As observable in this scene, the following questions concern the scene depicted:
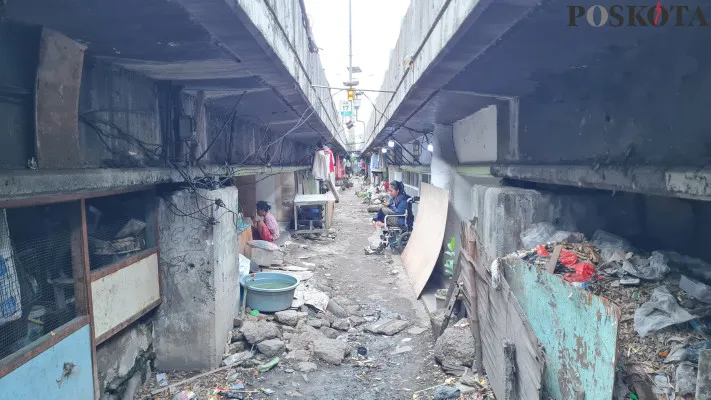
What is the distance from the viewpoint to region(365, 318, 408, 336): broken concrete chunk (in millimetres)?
6656

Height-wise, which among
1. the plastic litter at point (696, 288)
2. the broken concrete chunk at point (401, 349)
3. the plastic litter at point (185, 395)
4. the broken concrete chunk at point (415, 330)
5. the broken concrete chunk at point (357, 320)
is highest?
the plastic litter at point (696, 288)

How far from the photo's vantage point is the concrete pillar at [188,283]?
5.02 meters

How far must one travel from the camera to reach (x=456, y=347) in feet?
17.1

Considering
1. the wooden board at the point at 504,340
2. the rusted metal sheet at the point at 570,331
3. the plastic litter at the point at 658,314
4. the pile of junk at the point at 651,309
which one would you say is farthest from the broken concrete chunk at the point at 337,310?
the plastic litter at the point at 658,314

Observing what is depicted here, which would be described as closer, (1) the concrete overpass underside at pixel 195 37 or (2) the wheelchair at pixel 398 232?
A: (1) the concrete overpass underside at pixel 195 37

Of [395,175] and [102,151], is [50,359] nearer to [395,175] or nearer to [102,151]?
[102,151]

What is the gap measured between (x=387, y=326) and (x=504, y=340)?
126 inches

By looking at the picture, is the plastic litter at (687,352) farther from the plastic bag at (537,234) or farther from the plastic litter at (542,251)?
the plastic bag at (537,234)

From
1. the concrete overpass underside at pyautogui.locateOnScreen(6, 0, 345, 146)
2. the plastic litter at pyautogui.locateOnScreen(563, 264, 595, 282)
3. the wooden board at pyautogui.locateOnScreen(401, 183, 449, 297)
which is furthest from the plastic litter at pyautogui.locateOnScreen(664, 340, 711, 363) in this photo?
the wooden board at pyautogui.locateOnScreen(401, 183, 449, 297)

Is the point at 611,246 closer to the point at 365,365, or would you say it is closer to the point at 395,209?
the point at 365,365

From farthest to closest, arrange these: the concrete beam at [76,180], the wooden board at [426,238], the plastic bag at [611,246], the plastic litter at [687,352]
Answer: the wooden board at [426,238] < the plastic bag at [611,246] < the concrete beam at [76,180] < the plastic litter at [687,352]

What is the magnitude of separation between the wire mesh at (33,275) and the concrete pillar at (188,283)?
1473 mm

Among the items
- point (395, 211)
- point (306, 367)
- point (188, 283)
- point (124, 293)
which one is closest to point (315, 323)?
point (306, 367)

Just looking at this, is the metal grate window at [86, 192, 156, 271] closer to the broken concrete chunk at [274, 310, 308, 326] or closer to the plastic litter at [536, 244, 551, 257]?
the broken concrete chunk at [274, 310, 308, 326]
